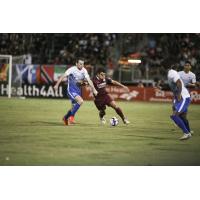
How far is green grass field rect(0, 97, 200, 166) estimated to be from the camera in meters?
10.2

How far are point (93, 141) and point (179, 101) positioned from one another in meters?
1.64

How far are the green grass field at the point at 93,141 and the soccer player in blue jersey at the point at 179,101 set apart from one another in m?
0.19

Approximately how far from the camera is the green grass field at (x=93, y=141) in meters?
10.2

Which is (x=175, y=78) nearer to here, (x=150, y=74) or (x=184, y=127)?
(x=184, y=127)

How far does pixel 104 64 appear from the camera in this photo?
15125mm

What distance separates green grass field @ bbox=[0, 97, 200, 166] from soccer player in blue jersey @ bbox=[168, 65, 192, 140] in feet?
0.64

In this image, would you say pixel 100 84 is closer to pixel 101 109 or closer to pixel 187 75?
pixel 101 109

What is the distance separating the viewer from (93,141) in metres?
11.1

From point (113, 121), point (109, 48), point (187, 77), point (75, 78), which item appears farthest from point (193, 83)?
point (109, 48)

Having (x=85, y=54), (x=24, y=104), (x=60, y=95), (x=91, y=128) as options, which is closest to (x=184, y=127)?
(x=91, y=128)

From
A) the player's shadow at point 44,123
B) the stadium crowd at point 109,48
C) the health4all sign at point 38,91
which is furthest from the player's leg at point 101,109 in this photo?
the health4all sign at point 38,91

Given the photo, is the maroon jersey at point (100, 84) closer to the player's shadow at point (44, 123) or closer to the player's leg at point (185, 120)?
the player's shadow at point (44, 123)

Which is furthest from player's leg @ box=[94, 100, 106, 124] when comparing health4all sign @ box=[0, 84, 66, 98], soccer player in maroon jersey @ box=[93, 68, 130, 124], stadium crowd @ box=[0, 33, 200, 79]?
health4all sign @ box=[0, 84, 66, 98]

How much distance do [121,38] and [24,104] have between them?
4.63 metres
